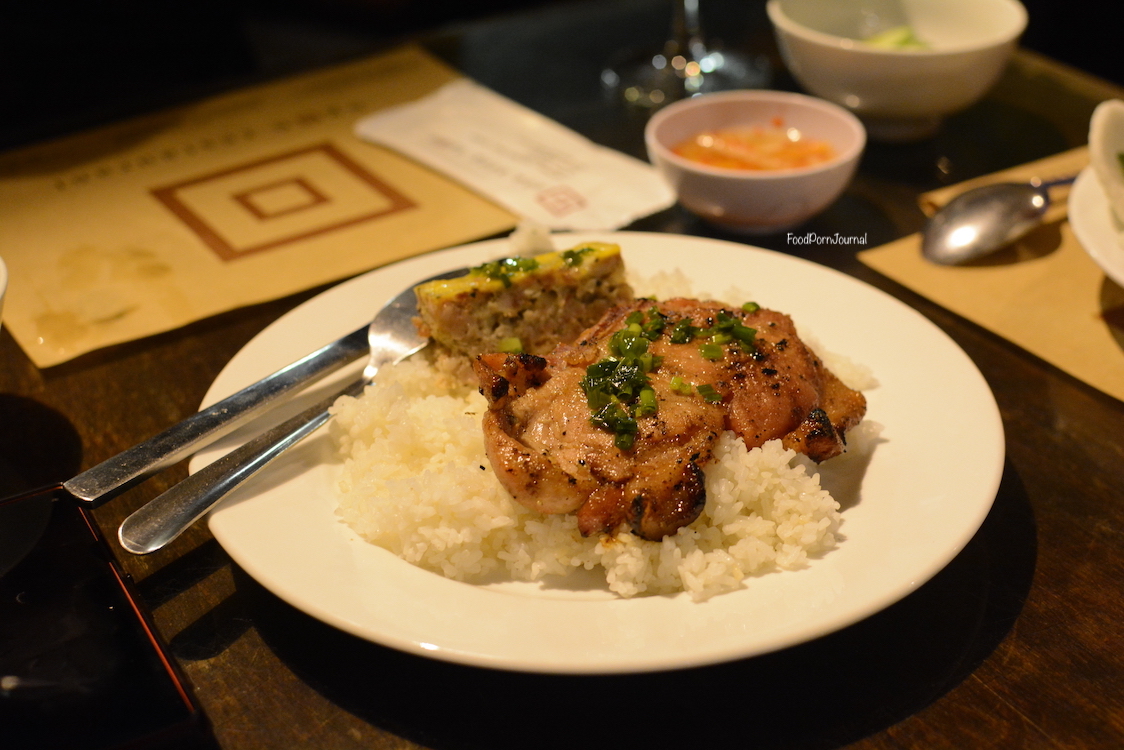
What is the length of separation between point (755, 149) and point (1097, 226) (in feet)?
4.55

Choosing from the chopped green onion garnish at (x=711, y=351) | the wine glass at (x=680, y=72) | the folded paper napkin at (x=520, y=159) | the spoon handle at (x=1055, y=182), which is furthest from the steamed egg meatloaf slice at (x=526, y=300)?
the wine glass at (x=680, y=72)

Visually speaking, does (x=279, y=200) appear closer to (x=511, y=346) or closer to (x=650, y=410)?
(x=511, y=346)

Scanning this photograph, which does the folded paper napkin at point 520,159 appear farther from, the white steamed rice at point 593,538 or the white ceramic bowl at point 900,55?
the white steamed rice at point 593,538

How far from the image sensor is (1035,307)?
3123mm

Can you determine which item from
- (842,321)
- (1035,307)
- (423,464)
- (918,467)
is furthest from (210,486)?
(1035,307)

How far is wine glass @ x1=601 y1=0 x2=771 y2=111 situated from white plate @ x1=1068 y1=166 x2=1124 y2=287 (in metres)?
2.19

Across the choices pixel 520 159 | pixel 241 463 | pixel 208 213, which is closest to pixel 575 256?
pixel 241 463

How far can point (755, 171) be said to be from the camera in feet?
12.1

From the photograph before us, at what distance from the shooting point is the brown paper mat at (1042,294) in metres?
2.88

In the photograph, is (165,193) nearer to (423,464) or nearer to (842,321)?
(423,464)

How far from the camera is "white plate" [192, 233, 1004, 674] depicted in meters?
1.64

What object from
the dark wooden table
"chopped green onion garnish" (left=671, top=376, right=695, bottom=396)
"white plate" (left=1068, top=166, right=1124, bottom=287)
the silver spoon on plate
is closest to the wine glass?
the silver spoon on plate

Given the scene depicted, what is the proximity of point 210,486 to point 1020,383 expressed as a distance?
235 cm

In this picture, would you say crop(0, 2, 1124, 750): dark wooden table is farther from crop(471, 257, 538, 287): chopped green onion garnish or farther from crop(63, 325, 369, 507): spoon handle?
crop(471, 257, 538, 287): chopped green onion garnish
